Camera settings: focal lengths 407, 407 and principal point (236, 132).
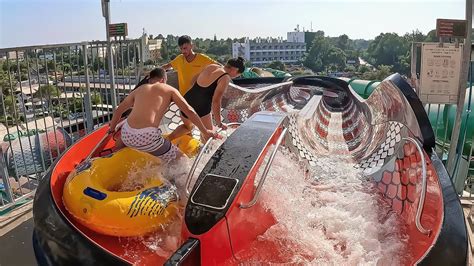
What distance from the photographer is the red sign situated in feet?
11.0

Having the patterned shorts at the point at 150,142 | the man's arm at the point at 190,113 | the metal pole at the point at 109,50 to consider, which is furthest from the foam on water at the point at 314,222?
the metal pole at the point at 109,50

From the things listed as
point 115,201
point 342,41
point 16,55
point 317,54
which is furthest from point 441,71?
point 342,41

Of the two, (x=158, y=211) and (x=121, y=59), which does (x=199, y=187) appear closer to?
(x=158, y=211)

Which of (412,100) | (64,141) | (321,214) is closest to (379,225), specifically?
(321,214)

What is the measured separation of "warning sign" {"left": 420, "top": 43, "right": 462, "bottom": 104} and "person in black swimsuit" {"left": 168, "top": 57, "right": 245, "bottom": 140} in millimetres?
1634

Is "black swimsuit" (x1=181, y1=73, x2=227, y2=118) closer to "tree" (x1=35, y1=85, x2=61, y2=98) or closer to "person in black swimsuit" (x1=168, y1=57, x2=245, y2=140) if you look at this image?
"person in black swimsuit" (x1=168, y1=57, x2=245, y2=140)

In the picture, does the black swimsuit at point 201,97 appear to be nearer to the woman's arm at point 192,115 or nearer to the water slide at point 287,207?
the water slide at point 287,207

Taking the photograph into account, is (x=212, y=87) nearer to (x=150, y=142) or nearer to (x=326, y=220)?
(x=150, y=142)

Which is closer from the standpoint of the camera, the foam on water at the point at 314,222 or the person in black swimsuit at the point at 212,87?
the foam on water at the point at 314,222

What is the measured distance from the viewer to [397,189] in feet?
9.34

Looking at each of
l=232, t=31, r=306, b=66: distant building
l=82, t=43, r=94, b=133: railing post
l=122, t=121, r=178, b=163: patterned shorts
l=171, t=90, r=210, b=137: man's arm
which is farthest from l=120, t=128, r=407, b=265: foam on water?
l=232, t=31, r=306, b=66: distant building

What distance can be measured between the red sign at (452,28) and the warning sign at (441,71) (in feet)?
0.33

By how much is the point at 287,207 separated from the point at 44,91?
3.10m

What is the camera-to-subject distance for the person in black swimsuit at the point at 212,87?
3.89 metres
